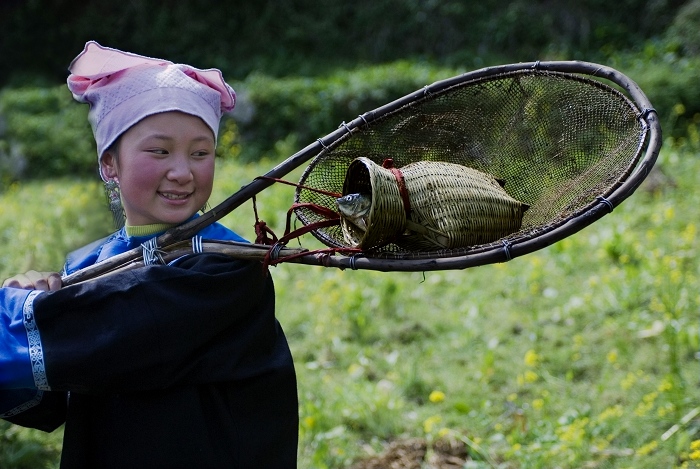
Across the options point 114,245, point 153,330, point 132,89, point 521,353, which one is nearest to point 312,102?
point 521,353

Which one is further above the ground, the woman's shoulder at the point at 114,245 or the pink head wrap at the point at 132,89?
the pink head wrap at the point at 132,89

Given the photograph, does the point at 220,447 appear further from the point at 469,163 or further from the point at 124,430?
the point at 469,163

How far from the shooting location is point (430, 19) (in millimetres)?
12148

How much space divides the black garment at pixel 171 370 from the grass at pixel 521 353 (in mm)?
1481

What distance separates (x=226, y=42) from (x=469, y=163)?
12.1 meters

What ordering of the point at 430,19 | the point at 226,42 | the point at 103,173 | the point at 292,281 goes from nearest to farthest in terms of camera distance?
the point at 103,173 → the point at 292,281 → the point at 430,19 → the point at 226,42

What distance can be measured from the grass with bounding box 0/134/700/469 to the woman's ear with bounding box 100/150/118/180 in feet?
5.54

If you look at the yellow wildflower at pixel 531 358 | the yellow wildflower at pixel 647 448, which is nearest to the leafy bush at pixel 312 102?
the yellow wildflower at pixel 531 358

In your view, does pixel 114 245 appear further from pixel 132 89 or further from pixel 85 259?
pixel 132 89

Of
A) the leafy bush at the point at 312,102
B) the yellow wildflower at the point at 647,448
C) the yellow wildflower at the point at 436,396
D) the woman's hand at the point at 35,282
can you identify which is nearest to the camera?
the woman's hand at the point at 35,282

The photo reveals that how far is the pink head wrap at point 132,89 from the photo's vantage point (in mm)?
1791

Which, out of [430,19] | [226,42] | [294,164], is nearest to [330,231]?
[294,164]

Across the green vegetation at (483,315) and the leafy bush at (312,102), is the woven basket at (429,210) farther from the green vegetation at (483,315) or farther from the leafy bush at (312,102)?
the leafy bush at (312,102)

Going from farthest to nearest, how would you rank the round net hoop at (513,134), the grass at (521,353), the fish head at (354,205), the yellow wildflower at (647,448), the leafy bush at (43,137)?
1. the leafy bush at (43,137)
2. the grass at (521,353)
3. the yellow wildflower at (647,448)
4. the round net hoop at (513,134)
5. the fish head at (354,205)
